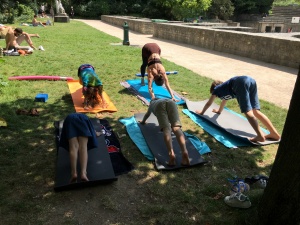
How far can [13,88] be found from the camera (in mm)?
7648

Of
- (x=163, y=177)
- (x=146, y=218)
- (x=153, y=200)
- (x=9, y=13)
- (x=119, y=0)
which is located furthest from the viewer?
(x=119, y=0)

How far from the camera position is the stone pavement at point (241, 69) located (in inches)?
328

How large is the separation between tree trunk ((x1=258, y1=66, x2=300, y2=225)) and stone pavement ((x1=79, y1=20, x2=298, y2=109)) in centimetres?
499

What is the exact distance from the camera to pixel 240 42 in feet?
44.5

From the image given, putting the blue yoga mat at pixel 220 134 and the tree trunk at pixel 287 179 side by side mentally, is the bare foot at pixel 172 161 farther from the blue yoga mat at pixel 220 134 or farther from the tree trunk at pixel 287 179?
the tree trunk at pixel 287 179

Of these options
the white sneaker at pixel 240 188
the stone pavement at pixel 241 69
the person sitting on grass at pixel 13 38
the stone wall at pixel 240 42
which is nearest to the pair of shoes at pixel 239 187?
the white sneaker at pixel 240 188

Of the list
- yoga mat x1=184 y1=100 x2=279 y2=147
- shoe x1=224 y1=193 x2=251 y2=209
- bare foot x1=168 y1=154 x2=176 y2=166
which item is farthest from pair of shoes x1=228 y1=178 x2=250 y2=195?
yoga mat x1=184 y1=100 x2=279 y2=147

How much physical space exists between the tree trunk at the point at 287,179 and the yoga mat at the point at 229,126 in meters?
2.38

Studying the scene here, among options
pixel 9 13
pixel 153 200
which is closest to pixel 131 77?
pixel 153 200

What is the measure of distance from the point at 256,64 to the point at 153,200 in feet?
31.6

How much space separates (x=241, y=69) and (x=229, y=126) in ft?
19.0

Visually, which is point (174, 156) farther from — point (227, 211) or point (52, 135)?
point (52, 135)

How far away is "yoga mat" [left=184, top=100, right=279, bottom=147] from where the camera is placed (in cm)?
528

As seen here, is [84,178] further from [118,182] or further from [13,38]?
[13,38]
